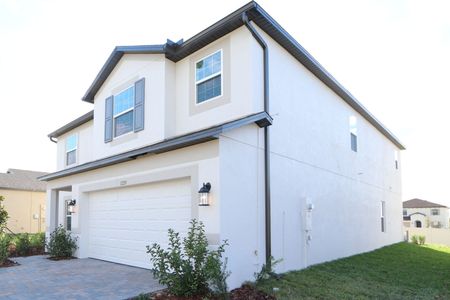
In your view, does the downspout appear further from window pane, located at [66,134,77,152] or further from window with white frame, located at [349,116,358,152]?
window pane, located at [66,134,77,152]

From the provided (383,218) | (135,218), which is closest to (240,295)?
(135,218)

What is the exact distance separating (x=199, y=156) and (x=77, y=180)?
23.4 ft

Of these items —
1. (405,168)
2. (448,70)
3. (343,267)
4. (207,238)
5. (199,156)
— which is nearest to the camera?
(207,238)

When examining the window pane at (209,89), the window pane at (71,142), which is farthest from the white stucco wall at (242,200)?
the window pane at (71,142)

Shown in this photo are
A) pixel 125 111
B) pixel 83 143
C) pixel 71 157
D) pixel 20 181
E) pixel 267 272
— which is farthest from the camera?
pixel 20 181

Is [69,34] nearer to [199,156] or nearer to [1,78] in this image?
[1,78]

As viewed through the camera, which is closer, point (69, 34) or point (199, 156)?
point (199, 156)

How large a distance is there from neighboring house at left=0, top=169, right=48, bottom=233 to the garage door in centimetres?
1950

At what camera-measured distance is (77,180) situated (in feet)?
45.3

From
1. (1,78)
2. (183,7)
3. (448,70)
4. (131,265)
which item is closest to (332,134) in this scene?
(448,70)

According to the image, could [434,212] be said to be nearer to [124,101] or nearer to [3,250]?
[124,101]

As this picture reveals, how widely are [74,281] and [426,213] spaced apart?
57.5 m

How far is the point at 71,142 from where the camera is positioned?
17.6 m

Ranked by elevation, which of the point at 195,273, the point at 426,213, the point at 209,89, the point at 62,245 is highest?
the point at 209,89
